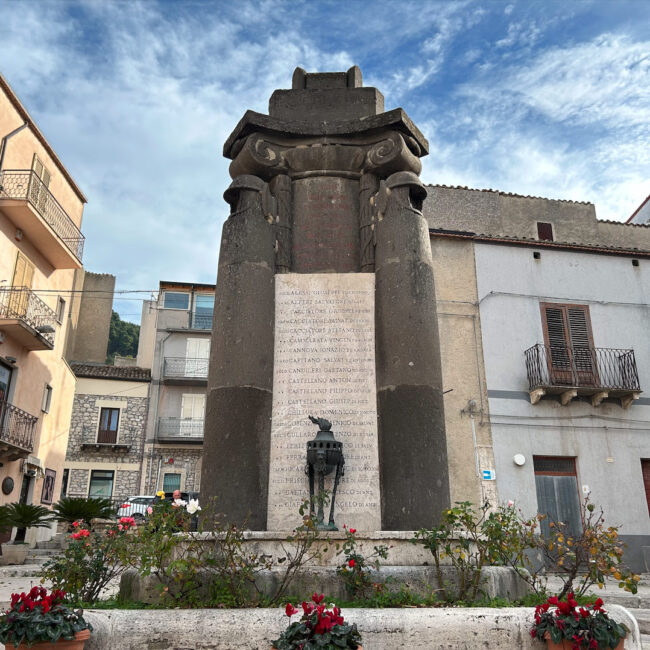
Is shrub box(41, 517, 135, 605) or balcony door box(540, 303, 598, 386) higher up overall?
balcony door box(540, 303, 598, 386)

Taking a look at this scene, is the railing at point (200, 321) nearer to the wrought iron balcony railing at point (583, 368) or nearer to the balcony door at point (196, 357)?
the balcony door at point (196, 357)

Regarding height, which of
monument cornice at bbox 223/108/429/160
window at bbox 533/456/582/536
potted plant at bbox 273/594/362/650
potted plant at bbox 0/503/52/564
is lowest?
potted plant at bbox 273/594/362/650

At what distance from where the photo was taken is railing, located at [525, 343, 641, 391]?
1719 centimetres

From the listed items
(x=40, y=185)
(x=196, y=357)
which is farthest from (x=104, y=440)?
(x=40, y=185)

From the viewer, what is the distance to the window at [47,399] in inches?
917

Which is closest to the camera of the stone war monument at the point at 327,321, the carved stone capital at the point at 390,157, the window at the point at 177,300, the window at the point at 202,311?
the stone war monument at the point at 327,321

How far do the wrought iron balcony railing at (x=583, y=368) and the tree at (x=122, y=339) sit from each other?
3762cm

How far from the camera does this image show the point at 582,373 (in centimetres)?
1745

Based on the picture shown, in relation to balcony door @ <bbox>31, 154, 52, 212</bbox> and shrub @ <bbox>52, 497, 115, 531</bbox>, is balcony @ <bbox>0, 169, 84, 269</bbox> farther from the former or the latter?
shrub @ <bbox>52, 497, 115, 531</bbox>

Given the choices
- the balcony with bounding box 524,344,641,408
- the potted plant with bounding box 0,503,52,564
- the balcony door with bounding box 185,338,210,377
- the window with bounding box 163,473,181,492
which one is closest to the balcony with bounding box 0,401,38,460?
the potted plant with bounding box 0,503,52,564

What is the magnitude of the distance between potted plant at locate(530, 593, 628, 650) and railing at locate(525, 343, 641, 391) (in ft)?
43.0

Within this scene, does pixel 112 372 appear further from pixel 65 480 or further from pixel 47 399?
pixel 47 399

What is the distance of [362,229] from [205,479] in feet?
11.8

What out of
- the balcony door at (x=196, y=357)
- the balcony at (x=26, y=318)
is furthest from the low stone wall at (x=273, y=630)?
the balcony door at (x=196, y=357)
